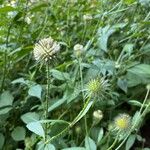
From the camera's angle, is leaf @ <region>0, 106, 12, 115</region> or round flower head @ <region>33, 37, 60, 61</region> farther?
leaf @ <region>0, 106, 12, 115</region>

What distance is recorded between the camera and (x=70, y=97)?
152cm

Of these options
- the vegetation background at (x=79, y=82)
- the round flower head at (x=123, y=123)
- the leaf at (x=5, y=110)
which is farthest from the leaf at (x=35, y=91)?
the round flower head at (x=123, y=123)

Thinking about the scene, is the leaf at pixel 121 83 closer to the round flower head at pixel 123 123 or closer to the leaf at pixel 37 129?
the round flower head at pixel 123 123

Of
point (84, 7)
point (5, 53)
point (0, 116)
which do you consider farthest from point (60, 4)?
point (0, 116)

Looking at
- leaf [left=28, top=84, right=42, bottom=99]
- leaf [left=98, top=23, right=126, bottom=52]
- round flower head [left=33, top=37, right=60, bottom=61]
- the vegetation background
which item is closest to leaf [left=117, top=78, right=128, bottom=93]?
the vegetation background

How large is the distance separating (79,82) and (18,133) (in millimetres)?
255

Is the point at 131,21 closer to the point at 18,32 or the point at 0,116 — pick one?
the point at 18,32

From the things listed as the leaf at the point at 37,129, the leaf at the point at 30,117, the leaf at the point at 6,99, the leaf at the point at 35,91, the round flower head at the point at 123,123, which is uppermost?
the leaf at the point at 35,91

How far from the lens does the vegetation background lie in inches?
59.4

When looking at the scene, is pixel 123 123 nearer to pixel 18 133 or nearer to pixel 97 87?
pixel 97 87

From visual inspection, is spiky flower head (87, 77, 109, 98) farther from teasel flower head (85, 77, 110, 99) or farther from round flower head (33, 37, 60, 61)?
round flower head (33, 37, 60, 61)

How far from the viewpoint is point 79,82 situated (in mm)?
1584

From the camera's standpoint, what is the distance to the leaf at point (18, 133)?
5.22 feet

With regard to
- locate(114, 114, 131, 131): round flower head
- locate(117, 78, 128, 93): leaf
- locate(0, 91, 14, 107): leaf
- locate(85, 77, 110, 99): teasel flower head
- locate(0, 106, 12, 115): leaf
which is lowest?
locate(0, 106, 12, 115): leaf
